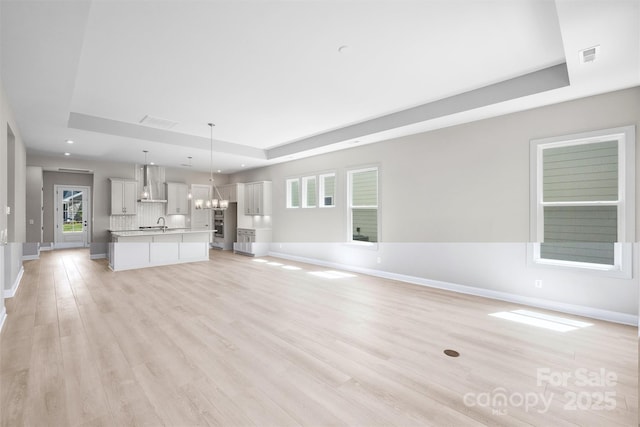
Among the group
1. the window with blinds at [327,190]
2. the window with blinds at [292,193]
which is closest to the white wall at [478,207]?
the window with blinds at [327,190]

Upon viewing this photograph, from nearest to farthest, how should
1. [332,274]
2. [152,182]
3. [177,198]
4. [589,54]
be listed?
[589,54]
[332,274]
[152,182]
[177,198]

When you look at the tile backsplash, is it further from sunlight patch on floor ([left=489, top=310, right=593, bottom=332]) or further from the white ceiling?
sunlight patch on floor ([left=489, top=310, right=593, bottom=332])

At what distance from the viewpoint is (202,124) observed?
17.7 feet

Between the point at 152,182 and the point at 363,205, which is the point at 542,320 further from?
the point at 152,182

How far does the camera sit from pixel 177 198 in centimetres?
946

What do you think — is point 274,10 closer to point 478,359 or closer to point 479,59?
point 479,59

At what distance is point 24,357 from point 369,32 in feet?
13.9

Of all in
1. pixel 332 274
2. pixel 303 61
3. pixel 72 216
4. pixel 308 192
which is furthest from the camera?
pixel 72 216

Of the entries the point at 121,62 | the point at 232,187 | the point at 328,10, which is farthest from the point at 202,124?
the point at 232,187

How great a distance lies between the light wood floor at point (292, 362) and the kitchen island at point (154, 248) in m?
1.95

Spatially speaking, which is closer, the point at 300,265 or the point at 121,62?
the point at 121,62

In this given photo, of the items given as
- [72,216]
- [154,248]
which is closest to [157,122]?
[154,248]

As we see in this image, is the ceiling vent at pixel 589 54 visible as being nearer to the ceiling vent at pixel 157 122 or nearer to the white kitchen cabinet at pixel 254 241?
the ceiling vent at pixel 157 122

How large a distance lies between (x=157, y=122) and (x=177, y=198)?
4.67m
